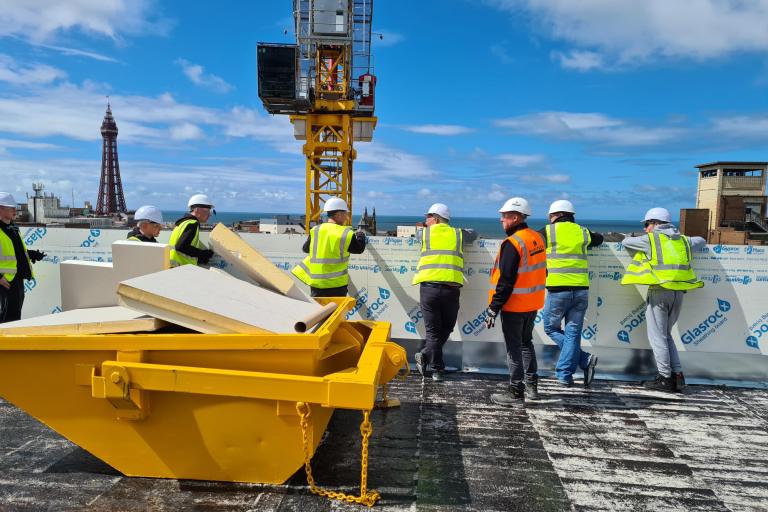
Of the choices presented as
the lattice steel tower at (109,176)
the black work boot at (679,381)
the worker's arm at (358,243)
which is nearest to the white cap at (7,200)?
the worker's arm at (358,243)

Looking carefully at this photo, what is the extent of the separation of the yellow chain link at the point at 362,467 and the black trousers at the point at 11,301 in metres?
4.17

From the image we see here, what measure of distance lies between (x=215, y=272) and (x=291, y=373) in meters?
1.25

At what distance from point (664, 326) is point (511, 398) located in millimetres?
1975

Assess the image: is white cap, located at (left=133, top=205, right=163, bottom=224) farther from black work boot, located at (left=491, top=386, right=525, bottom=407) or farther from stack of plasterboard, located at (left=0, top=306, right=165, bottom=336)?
black work boot, located at (left=491, top=386, right=525, bottom=407)

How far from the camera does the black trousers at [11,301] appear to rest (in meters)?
5.29

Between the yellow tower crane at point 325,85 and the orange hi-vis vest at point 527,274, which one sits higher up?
the yellow tower crane at point 325,85

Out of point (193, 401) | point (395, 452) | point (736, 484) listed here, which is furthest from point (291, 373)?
point (736, 484)

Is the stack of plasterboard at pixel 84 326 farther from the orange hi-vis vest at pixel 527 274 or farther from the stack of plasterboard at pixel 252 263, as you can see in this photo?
the orange hi-vis vest at pixel 527 274

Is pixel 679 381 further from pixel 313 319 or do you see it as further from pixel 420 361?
pixel 313 319

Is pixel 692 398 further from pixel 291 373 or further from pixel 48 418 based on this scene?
pixel 48 418

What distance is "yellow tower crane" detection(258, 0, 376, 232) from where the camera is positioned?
860 inches

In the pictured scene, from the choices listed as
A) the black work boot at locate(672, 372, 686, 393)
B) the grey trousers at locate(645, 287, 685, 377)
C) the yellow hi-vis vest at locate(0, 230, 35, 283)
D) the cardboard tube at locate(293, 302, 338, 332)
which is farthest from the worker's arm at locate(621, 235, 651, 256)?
the yellow hi-vis vest at locate(0, 230, 35, 283)

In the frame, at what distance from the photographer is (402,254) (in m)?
6.14

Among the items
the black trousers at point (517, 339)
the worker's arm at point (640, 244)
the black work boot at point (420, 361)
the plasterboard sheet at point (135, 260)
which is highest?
the worker's arm at point (640, 244)
